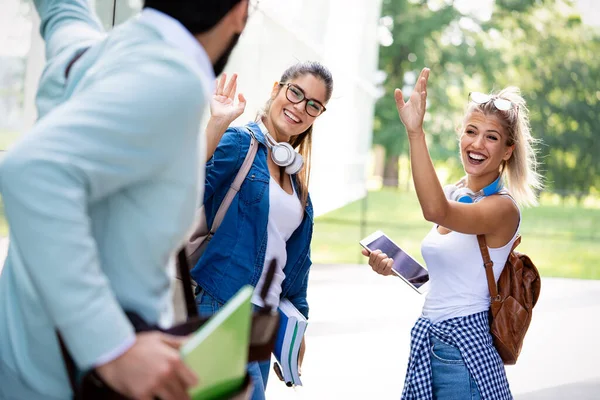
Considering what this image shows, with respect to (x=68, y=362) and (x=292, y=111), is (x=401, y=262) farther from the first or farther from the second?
(x=68, y=362)

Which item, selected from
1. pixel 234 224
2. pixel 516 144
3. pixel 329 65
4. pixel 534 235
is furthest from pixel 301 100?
pixel 534 235

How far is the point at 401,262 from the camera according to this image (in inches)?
141

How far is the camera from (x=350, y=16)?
13562 mm

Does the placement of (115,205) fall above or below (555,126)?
above

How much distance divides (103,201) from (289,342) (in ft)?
6.80

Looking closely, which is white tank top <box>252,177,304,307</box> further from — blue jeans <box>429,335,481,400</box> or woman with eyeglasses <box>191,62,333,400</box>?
blue jeans <box>429,335,481,400</box>

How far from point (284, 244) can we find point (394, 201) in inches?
1073

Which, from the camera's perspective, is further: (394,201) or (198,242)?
(394,201)

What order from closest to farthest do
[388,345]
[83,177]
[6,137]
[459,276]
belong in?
[83,177], [6,137], [459,276], [388,345]

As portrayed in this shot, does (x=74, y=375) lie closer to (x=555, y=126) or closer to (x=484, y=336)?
(x=484, y=336)

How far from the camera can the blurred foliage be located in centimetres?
3212

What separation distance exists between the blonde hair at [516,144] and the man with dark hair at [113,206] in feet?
7.92

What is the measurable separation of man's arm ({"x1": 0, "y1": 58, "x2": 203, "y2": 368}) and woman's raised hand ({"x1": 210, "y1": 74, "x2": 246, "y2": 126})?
191 cm

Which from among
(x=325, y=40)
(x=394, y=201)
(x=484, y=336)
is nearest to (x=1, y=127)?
(x=484, y=336)
